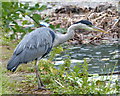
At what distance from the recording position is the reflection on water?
8.71m

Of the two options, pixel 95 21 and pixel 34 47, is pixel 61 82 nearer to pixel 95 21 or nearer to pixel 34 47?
pixel 34 47

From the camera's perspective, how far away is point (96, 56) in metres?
9.91

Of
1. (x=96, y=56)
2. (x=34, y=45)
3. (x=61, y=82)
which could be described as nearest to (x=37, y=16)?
(x=96, y=56)

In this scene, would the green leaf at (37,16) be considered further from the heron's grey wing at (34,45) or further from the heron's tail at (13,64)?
the heron's tail at (13,64)

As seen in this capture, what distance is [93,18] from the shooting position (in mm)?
13703

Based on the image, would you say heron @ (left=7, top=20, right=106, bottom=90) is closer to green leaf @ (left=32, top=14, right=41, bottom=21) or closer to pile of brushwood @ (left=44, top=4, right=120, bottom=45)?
green leaf @ (left=32, top=14, right=41, bottom=21)

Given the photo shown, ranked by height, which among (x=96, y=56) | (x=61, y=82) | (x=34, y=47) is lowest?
(x=96, y=56)

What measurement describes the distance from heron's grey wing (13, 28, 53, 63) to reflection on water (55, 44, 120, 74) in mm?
1405

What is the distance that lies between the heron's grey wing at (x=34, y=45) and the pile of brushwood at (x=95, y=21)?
4.42 meters

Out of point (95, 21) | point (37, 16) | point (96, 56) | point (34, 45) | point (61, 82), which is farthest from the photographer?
point (95, 21)

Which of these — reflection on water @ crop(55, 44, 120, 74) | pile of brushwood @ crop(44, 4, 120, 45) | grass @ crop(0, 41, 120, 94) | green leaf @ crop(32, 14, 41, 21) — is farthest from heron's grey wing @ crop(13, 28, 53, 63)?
pile of brushwood @ crop(44, 4, 120, 45)

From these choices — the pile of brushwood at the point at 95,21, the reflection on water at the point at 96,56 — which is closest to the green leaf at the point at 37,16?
the reflection on water at the point at 96,56

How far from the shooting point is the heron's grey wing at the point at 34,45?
6977mm

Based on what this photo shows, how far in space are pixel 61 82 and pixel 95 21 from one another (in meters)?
6.27
